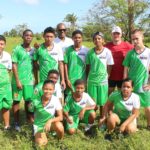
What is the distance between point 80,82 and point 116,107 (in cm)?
84

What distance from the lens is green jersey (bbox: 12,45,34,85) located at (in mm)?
7102

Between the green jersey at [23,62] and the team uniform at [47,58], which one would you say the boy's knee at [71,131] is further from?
the green jersey at [23,62]

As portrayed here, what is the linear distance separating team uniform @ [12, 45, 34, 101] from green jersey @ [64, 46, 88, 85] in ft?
2.51

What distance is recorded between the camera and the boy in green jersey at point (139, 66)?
22.3ft

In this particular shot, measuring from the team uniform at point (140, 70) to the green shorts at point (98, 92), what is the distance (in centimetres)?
60

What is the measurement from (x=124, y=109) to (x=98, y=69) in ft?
3.31

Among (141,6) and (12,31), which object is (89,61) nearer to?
(141,6)

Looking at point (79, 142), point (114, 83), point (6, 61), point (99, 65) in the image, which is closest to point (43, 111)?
point (79, 142)

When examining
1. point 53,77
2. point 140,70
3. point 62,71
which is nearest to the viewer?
point 53,77

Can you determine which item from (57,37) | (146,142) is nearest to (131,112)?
(146,142)

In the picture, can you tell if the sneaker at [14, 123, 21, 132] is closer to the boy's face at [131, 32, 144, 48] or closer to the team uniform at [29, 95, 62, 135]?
the team uniform at [29, 95, 62, 135]

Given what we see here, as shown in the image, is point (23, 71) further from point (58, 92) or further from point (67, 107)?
point (67, 107)

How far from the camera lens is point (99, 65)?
710 cm

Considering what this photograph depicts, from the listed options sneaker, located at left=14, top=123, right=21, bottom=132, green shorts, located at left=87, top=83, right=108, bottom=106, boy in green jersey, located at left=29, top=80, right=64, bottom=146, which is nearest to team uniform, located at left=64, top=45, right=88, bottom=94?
green shorts, located at left=87, top=83, right=108, bottom=106
